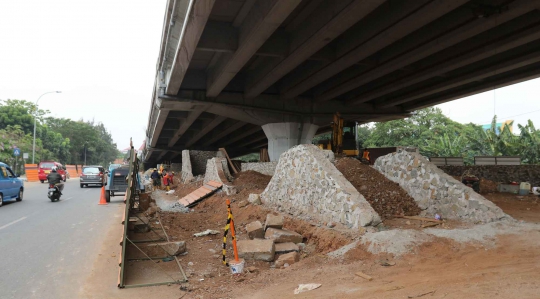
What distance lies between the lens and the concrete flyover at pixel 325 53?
1015 centimetres

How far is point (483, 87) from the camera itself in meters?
19.2

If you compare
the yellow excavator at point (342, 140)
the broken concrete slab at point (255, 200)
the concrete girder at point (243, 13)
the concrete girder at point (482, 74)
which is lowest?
the broken concrete slab at point (255, 200)

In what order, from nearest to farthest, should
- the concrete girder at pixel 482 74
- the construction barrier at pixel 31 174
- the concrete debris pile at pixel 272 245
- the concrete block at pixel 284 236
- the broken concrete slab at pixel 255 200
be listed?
the concrete debris pile at pixel 272 245 → the concrete block at pixel 284 236 → the broken concrete slab at pixel 255 200 → the concrete girder at pixel 482 74 → the construction barrier at pixel 31 174

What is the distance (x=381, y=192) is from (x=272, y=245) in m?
3.47

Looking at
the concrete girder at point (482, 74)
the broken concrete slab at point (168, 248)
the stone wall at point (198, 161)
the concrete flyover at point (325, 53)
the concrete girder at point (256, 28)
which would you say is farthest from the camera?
the stone wall at point (198, 161)

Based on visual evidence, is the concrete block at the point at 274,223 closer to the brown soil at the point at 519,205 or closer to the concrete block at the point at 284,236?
the concrete block at the point at 284,236

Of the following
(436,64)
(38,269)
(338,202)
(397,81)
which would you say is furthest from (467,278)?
(397,81)

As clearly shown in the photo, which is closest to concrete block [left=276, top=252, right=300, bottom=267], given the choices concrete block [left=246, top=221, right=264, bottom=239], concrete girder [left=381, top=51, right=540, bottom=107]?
concrete block [left=246, top=221, right=264, bottom=239]

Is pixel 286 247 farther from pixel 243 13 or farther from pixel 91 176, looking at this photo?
pixel 91 176

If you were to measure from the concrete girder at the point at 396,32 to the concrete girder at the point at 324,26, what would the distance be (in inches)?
55.2

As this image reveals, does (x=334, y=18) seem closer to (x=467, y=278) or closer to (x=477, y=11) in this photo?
(x=477, y=11)

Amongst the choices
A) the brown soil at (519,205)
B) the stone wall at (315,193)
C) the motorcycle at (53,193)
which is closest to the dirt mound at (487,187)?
the brown soil at (519,205)

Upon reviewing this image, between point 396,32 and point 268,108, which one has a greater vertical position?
point 396,32

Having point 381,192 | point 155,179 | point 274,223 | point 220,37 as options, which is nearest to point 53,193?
point 155,179
